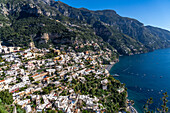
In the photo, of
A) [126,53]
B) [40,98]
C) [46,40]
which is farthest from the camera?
[126,53]

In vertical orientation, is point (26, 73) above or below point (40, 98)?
above

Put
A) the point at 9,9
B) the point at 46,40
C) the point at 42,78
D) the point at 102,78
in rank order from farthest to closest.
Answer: the point at 9,9 < the point at 46,40 < the point at 102,78 < the point at 42,78

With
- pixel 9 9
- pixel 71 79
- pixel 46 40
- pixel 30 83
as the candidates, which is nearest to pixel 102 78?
pixel 71 79

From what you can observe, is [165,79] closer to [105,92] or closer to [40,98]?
[105,92]


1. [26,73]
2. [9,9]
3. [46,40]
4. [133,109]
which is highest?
[9,9]

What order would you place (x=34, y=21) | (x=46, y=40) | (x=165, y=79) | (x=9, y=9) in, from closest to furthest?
(x=165, y=79)
(x=46, y=40)
(x=34, y=21)
(x=9, y=9)

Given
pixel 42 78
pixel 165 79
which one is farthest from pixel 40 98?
pixel 165 79

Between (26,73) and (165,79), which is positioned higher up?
(26,73)

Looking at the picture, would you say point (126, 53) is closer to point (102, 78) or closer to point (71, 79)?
point (102, 78)

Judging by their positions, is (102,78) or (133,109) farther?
(102,78)

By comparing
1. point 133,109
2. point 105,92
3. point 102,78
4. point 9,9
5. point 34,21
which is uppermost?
point 9,9
